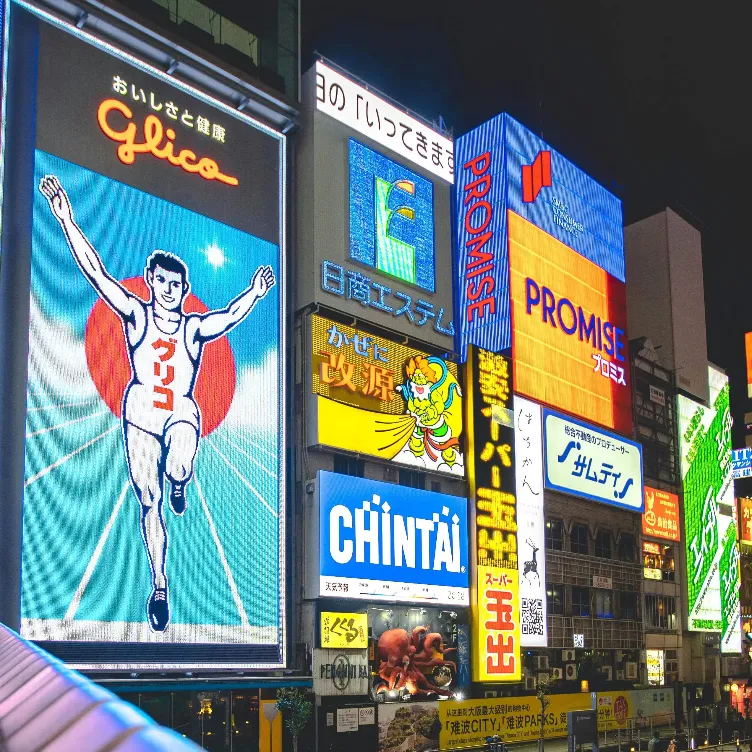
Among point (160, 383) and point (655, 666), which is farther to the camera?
point (655, 666)

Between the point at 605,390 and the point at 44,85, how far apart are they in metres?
36.1

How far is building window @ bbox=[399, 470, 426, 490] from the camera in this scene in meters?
41.7

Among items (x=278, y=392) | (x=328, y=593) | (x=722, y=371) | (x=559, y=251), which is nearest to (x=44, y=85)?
(x=278, y=392)

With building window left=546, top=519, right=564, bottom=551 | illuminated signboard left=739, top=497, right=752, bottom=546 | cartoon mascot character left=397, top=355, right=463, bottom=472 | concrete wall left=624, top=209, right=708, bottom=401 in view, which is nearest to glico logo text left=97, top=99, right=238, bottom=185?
cartoon mascot character left=397, top=355, right=463, bottom=472

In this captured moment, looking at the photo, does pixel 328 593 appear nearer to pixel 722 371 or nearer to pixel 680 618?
pixel 680 618

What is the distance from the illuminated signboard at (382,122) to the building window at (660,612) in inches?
1121

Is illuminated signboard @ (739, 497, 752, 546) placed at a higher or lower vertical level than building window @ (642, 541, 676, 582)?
higher

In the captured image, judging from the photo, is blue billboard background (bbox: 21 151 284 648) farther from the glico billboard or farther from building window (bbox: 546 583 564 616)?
building window (bbox: 546 583 564 616)

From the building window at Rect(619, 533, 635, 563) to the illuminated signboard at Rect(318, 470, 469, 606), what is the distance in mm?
16943

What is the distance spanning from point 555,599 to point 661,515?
14.7 meters

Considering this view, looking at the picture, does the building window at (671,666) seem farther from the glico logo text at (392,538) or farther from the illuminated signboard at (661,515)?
the glico logo text at (392,538)

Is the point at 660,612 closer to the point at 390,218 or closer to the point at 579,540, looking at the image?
the point at 579,540

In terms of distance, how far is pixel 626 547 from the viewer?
5644cm

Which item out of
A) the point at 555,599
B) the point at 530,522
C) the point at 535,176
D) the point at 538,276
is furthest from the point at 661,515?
the point at 535,176
